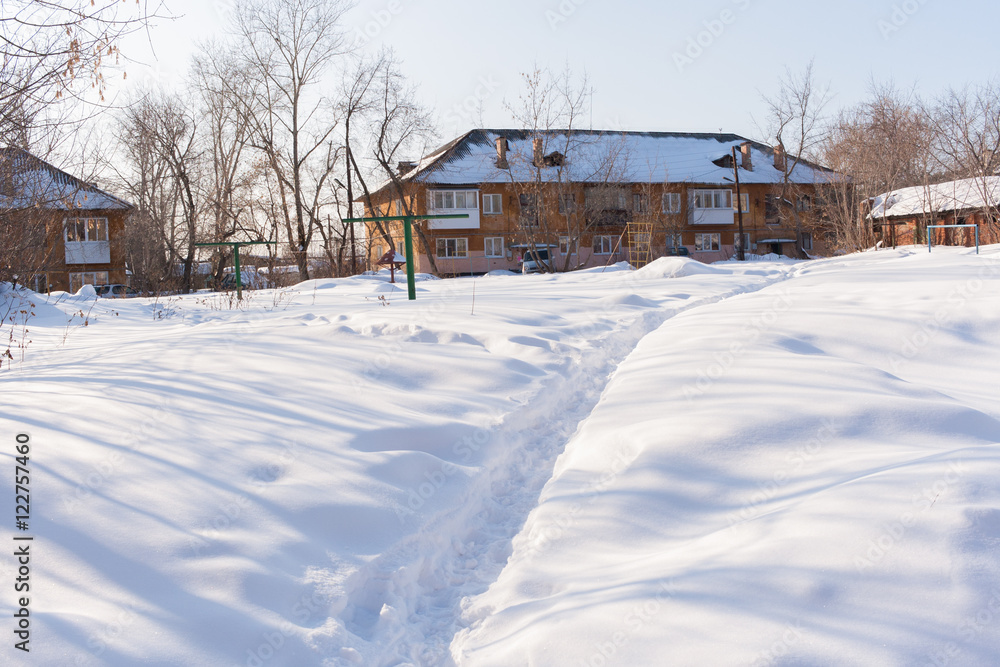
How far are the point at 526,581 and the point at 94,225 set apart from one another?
6559mm

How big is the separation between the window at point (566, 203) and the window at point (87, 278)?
76.6ft

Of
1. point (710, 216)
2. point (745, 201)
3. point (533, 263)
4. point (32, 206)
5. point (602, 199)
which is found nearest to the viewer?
point (32, 206)

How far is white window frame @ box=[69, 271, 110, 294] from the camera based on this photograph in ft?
107

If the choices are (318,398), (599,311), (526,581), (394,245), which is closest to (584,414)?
(318,398)

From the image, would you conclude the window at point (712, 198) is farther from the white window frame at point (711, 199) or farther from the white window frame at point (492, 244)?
the white window frame at point (492, 244)

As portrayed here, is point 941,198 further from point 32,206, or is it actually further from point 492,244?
point 32,206

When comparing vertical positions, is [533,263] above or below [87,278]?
below

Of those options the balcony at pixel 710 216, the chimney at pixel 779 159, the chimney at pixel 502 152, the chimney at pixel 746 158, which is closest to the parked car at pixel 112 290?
the chimney at pixel 502 152

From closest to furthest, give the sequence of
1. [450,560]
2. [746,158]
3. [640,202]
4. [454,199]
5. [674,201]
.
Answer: [450,560]
[454,199]
[640,202]
[674,201]
[746,158]

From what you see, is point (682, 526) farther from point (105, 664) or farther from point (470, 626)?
point (105, 664)

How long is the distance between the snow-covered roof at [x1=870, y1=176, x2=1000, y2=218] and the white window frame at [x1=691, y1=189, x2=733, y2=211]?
33.1ft

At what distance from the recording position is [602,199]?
34656mm

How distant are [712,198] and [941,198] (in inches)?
551

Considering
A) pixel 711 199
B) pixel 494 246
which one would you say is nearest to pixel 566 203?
pixel 494 246
